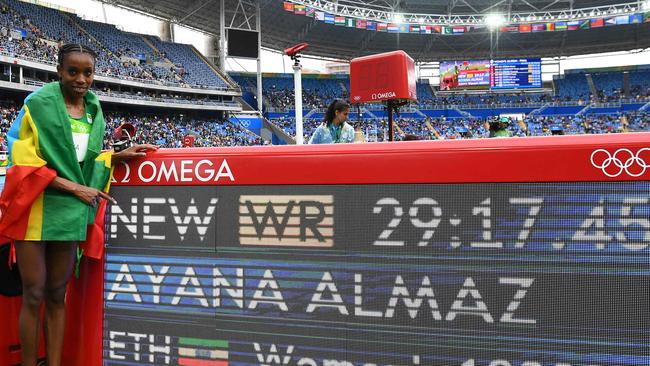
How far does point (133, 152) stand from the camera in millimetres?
1636

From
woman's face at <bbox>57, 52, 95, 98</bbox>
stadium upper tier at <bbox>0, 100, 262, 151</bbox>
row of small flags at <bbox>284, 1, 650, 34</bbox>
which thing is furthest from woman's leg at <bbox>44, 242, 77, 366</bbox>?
row of small flags at <bbox>284, 1, 650, 34</bbox>

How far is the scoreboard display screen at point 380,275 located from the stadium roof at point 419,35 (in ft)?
99.3

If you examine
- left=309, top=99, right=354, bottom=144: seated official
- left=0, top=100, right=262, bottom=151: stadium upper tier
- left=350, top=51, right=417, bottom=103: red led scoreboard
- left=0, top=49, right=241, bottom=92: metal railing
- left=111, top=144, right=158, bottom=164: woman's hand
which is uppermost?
left=0, top=49, right=241, bottom=92: metal railing

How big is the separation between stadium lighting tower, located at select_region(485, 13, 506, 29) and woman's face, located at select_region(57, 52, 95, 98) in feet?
108

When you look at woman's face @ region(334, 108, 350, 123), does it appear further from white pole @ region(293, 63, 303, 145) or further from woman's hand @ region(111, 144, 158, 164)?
woman's hand @ region(111, 144, 158, 164)

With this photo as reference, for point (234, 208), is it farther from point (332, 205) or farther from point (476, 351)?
point (476, 351)

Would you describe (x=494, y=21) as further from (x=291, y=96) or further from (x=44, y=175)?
(x=44, y=175)

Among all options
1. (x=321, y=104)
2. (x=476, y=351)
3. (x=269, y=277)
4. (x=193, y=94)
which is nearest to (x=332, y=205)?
(x=269, y=277)

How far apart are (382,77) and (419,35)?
32548 mm

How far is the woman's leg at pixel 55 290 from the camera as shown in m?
1.62

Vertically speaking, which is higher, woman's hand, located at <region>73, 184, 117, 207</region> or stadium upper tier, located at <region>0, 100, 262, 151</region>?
stadium upper tier, located at <region>0, 100, 262, 151</region>

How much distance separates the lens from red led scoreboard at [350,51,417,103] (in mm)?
3010

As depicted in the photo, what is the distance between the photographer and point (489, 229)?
1.31 m

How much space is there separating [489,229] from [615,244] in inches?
12.0
